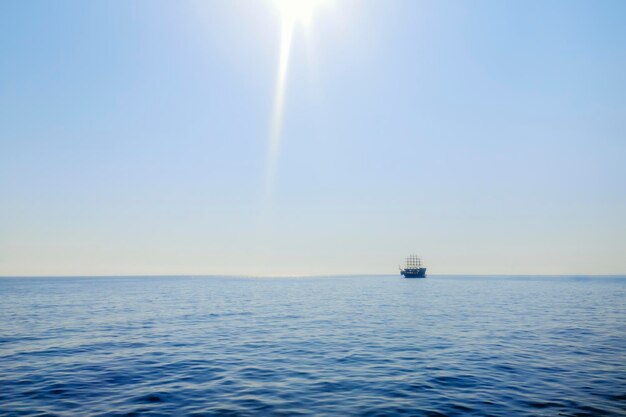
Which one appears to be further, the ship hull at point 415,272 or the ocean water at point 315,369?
the ship hull at point 415,272

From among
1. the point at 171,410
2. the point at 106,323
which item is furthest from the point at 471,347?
the point at 106,323

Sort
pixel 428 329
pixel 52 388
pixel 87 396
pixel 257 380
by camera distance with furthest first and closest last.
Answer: pixel 428 329 → pixel 257 380 → pixel 52 388 → pixel 87 396

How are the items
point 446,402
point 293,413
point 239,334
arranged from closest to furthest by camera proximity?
point 293,413, point 446,402, point 239,334

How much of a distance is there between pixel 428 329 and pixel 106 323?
2829 centimetres

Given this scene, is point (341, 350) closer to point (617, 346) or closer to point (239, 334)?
point (239, 334)

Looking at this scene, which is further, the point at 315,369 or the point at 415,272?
the point at 415,272

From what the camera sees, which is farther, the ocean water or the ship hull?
the ship hull

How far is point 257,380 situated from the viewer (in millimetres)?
15406

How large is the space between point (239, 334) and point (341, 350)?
9.39 m

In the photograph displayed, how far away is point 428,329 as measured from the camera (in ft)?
96.8

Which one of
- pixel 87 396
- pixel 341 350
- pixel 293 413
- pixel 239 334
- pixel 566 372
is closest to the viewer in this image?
pixel 293 413

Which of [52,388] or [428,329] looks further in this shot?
[428,329]

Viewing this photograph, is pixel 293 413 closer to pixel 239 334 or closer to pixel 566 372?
pixel 566 372

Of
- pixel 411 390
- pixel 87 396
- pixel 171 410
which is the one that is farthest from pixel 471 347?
pixel 87 396
